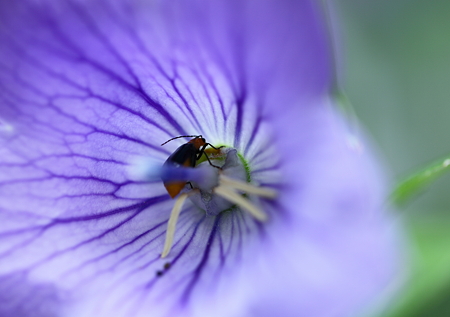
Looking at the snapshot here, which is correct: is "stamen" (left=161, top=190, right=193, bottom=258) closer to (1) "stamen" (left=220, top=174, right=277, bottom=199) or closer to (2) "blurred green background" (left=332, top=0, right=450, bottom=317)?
(1) "stamen" (left=220, top=174, right=277, bottom=199)

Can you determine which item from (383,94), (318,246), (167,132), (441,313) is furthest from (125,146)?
(383,94)

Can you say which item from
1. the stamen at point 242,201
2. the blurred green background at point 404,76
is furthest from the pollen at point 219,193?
the blurred green background at point 404,76

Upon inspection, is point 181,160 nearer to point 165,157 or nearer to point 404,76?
point 165,157

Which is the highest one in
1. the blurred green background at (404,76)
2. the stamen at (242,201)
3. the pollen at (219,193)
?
the blurred green background at (404,76)

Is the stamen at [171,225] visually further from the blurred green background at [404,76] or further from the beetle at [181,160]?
the blurred green background at [404,76]

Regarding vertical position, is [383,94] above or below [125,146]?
above

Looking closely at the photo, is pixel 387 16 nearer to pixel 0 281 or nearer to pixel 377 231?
pixel 377 231
